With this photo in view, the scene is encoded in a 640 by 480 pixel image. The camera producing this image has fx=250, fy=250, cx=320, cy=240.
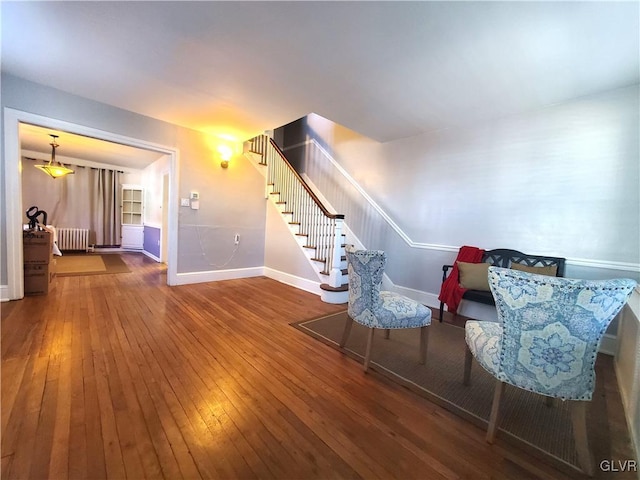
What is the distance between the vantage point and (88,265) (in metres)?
5.13

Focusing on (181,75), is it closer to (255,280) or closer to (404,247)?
(255,280)

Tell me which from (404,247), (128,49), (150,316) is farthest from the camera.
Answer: (404,247)

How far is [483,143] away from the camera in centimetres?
309

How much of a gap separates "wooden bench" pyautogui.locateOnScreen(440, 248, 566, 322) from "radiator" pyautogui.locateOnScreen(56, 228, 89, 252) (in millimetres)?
8824

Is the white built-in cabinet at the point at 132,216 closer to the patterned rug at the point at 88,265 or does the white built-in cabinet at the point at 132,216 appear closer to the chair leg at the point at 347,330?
the patterned rug at the point at 88,265

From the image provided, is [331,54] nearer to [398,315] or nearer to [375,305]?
[375,305]

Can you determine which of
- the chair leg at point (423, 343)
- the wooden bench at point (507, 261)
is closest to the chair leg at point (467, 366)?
the chair leg at point (423, 343)

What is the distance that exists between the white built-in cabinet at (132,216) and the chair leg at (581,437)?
8849 millimetres

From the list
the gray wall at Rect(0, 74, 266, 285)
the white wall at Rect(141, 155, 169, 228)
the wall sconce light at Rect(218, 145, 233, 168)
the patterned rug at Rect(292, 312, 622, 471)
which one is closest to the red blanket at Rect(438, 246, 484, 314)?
the patterned rug at Rect(292, 312, 622, 471)

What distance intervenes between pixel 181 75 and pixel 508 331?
3.22 metres

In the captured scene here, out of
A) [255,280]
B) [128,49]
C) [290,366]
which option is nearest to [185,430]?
[290,366]

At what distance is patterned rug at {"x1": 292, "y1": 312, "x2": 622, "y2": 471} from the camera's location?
129 centimetres

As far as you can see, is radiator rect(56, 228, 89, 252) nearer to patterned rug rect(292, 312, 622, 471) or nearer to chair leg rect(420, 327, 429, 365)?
patterned rug rect(292, 312, 622, 471)

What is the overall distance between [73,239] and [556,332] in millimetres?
9525
